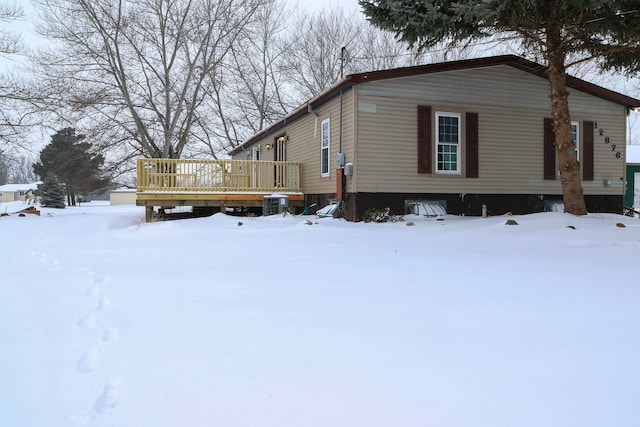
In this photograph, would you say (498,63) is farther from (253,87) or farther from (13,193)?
(13,193)

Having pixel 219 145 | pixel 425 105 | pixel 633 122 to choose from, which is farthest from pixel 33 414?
pixel 633 122

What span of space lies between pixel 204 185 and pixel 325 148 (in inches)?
132

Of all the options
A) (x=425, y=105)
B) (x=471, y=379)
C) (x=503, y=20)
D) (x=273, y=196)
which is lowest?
(x=471, y=379)

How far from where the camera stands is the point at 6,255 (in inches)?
236

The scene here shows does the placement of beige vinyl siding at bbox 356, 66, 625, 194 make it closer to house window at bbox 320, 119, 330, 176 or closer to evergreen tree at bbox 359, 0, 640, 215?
evergreen tree at bbox 359, 0, 640, 215

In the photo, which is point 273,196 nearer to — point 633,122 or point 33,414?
point 33,414

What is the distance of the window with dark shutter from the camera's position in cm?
1038

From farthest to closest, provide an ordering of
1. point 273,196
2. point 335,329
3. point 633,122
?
1. point 633,122
2. point 273,196
3. point 335,329

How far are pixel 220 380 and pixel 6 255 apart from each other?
5466mm

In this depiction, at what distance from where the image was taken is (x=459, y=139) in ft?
34.2

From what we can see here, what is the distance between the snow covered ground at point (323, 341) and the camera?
1822mm

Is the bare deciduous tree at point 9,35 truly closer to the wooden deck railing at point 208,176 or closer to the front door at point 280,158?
the wooden deck railing at point 208,176

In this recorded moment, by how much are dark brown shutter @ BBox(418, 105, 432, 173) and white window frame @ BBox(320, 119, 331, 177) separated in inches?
89.0

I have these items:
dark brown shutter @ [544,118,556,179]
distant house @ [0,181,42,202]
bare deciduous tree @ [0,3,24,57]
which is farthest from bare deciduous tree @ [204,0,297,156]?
distant house @ [0,181,42,202]
